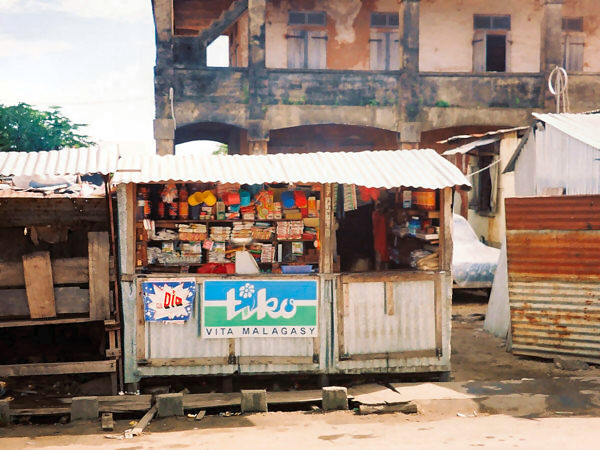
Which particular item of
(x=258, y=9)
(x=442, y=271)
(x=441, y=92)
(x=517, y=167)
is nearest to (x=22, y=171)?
(x=442, y=271)

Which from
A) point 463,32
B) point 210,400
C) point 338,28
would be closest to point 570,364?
point 210,400

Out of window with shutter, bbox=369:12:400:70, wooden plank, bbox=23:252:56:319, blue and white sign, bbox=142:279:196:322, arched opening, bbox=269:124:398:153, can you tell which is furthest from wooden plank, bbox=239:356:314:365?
window with shutter, bbox=369:12:400:70

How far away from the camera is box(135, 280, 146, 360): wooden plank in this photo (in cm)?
743

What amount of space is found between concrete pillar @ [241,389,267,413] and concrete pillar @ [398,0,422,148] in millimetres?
11251

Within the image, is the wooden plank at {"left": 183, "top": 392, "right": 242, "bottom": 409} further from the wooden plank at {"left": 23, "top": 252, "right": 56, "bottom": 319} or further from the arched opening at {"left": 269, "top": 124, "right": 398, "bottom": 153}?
the arched opening at {"left": 269, "top": 124, "right": 398, "bottom": 153}

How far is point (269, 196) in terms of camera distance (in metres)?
8.09

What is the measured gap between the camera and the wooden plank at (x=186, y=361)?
744cm

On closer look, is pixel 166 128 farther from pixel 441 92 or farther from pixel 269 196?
pixel 269 196

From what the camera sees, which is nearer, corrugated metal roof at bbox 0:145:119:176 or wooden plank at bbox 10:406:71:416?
wooden plank at bbox 10:406:71:416

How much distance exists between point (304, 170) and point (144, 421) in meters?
3.05

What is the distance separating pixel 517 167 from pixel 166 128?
8258 mm

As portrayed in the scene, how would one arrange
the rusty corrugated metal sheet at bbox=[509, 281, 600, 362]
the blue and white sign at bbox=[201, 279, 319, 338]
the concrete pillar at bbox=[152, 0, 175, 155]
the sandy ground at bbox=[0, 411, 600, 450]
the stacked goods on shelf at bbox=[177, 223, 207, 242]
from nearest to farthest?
the sandy ground at bbox=[0, 411, 600, 450]
the blue and white sign at bbox=[201, 279, 319, 338]
the stacked goods on shelf at bbox=[177, 223, 207, 242]
the rusty corrugated metal sheet at bbox=[509, 281, 600, 362]
the concrete pillar at bbox=[152, 0, 175, 155]

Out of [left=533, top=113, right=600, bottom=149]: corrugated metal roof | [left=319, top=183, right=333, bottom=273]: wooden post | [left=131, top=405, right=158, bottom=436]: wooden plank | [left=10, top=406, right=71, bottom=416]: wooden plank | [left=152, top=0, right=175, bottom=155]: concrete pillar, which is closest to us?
[left=131, top=405, right=158, bottom=436]: wooden plank

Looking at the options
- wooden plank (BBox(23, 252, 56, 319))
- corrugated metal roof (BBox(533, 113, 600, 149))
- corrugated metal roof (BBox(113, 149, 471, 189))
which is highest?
corrugated metal roof (BBox(533, 113, 600, 149))
